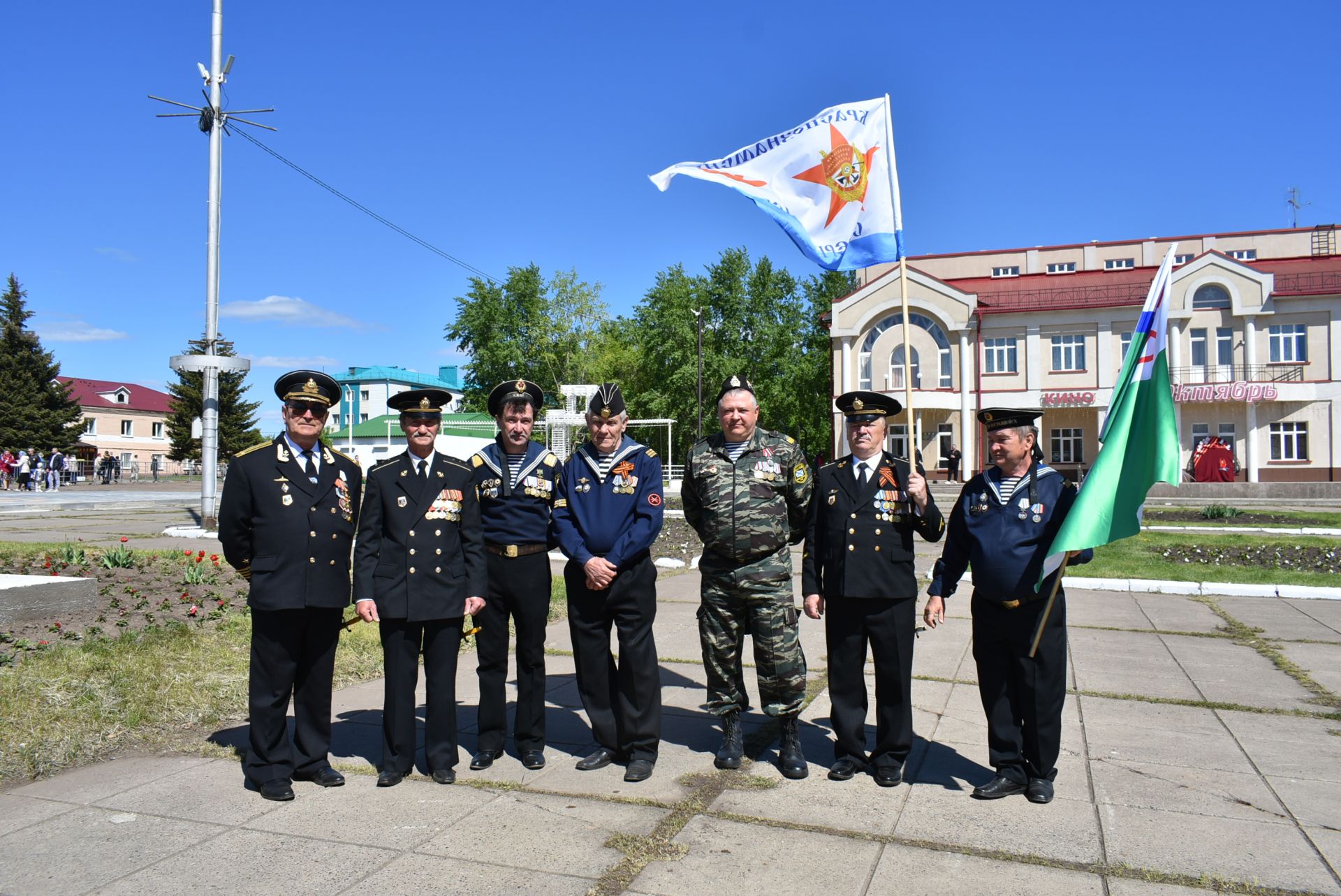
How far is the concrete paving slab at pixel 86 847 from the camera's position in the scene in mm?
3412

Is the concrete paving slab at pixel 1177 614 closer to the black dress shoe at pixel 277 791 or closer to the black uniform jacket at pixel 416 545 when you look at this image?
the black uniform jacket at pixel 416 545

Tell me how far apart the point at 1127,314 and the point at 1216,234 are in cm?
1237

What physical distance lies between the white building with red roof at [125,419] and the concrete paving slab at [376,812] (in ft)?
253

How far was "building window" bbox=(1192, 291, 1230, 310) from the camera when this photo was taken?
41625 millimetres

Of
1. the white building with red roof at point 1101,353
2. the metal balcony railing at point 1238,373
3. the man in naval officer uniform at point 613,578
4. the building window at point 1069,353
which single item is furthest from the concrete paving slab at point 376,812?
the building window at point 1069,353

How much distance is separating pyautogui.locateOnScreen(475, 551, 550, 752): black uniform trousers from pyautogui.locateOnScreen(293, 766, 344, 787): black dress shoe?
0.69 meters

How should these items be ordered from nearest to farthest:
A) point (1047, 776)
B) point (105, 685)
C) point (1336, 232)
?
1. point (1047, 776)
2. point (105, 685)
3. point (1336, 232)

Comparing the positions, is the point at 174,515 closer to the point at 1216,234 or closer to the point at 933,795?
the point at 933,795

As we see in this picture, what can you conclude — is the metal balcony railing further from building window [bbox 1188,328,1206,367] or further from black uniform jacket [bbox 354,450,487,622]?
black uniform jacket [bbox 354,450,487,622]

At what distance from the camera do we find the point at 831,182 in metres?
5.98

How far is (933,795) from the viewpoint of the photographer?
14.4 feet

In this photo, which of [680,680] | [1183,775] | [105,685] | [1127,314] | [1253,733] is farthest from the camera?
[1127,314]

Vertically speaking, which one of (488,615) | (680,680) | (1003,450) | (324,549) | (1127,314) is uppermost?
(1127,314)

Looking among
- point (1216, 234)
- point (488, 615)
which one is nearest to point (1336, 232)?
point (1216, 234)
